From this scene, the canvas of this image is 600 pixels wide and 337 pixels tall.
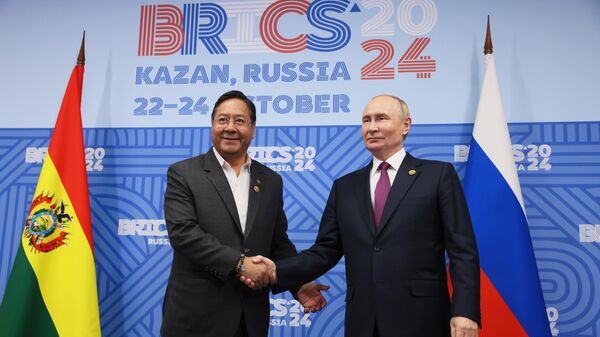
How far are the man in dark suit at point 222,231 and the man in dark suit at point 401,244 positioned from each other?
151mm

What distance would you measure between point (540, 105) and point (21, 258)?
3.12m

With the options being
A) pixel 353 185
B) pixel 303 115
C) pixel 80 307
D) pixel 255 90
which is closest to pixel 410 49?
pixel 303 115

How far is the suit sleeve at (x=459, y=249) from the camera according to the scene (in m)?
1.87

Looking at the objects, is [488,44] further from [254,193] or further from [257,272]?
[257,272]

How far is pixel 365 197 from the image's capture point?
2150 mm

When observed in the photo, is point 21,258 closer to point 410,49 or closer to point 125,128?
point 125,128

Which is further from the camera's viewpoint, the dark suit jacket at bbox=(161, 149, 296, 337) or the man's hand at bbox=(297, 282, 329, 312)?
the man's hand at bbox=(297, 282, 329, 312)

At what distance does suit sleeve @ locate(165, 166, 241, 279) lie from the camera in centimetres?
201

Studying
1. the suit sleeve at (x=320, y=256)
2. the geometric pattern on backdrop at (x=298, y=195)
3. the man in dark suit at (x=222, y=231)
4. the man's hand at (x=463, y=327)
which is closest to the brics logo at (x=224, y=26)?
the geometric pattern on backdrop at (x=298, y=195)

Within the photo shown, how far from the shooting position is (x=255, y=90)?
11.1 feet

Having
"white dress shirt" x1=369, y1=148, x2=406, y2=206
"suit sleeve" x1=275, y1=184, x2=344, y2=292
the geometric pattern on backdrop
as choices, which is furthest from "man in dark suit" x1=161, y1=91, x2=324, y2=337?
the geometric pattern on backdrop

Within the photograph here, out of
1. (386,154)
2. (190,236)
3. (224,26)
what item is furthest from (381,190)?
(224,26)

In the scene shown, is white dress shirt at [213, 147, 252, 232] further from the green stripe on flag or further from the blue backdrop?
the green stripe on flag

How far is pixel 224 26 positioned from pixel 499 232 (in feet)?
6.96
